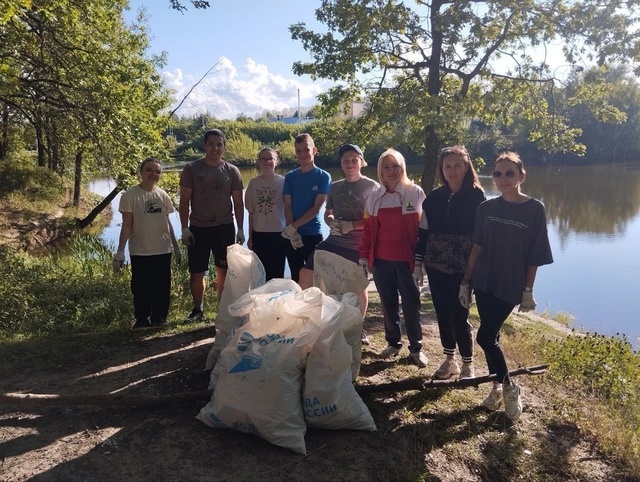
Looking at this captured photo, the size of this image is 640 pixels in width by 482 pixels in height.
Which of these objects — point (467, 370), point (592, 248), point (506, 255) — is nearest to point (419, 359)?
point (467, 370)

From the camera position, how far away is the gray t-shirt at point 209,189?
13.6 feet

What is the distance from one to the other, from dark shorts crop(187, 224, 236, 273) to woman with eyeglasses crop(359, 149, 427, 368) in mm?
1387

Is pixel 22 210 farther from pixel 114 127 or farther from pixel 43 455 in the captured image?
pixel 43 455

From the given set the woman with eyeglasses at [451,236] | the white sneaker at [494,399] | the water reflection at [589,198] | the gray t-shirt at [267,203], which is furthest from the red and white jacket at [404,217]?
the water reflection at [589,198]

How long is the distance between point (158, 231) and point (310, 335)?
86.7 inches

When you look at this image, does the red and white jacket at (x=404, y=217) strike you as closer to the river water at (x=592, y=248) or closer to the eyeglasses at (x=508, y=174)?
the eyeglasses at (x=508, y=174)

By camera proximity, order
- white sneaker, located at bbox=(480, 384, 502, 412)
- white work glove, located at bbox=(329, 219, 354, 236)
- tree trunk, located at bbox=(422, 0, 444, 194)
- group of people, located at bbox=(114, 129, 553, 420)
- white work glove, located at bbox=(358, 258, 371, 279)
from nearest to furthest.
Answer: group of people, located at bbox=(114, 129, 553, 420)
white sneaker, located at bbox=(480, 384, 502, 412)
white work glove, located at bbox=(358, 258, 371, 279)
white work glove, located at bbox=(329, 219, 354, 236)
tree trunk, located at bbox=(422, 0, 444, 194)

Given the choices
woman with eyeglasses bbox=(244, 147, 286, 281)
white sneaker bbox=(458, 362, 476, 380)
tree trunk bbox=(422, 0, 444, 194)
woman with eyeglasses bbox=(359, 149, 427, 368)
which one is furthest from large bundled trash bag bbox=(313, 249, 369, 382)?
tree trunk bbox=(422, 0, 444, 194)

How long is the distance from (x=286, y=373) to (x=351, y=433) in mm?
546

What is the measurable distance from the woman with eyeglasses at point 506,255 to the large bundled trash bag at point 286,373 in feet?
2.84

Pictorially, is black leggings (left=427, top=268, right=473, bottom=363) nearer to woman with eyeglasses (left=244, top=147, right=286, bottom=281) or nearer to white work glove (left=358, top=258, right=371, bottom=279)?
white work glove (left=358, top=258, right=371, bottom=279)

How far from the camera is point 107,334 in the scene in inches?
168

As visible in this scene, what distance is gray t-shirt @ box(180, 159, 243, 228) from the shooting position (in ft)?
13.6

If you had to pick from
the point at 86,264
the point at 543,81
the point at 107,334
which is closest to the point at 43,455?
the point at 107,334
